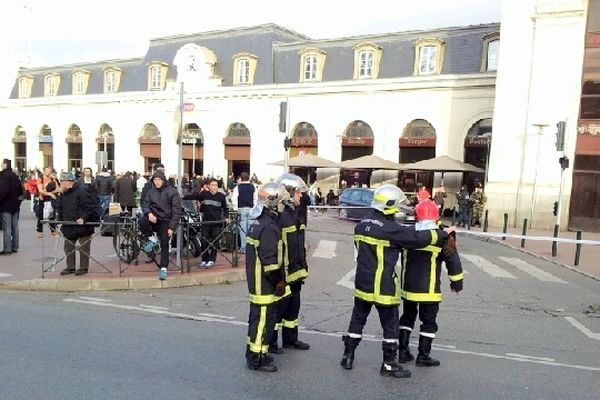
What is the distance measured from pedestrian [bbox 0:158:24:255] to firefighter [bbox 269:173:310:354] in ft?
23.3

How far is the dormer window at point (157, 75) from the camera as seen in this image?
33.0 metres

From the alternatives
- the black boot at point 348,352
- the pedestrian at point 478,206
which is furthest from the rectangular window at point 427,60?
the black boot at point 348,352

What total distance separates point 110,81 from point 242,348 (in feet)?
111

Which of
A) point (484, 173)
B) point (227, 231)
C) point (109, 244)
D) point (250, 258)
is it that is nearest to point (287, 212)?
point (250, 258)

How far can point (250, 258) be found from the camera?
480 centimetres

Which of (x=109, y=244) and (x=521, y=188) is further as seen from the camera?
(x=521, y=188)

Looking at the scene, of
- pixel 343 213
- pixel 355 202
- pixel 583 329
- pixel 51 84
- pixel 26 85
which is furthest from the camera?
pixel 26 85

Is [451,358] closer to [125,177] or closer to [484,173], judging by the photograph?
[125,177]

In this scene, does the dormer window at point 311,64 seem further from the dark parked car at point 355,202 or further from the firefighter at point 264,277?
the firefighter at point 264,277

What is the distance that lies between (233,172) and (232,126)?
2.76 metres

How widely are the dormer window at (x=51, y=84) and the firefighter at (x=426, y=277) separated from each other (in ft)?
128

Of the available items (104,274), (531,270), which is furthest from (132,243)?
(531,270)

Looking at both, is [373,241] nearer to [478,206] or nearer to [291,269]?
[291,269]

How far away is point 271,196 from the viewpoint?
4789mm
